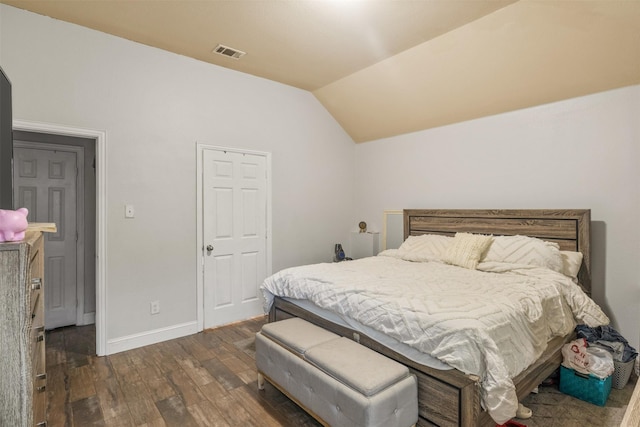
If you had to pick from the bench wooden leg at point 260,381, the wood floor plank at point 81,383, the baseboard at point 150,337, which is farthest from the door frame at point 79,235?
the bench wooden leg at point 260,381

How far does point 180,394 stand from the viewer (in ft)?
7.70

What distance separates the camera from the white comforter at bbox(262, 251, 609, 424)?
5.42 ft

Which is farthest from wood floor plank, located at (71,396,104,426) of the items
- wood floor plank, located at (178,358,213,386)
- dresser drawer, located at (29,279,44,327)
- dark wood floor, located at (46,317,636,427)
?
dresser drawer, located at (29,279,44,327)

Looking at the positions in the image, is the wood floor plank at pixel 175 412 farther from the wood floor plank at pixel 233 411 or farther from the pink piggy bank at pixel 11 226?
the pink piggy bank at pixel 11 226

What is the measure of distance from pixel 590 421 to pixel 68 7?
463 cm

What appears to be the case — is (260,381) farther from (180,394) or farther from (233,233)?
(233,233)

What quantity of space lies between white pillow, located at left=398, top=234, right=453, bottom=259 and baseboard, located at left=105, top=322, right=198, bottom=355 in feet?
7.96

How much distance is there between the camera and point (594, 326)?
2.51 m

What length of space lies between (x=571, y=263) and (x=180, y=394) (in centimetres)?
325

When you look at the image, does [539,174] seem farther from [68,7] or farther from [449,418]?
[68,7]

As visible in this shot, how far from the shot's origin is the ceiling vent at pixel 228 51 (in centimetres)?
320

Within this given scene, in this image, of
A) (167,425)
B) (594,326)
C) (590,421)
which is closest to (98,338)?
(167,425)

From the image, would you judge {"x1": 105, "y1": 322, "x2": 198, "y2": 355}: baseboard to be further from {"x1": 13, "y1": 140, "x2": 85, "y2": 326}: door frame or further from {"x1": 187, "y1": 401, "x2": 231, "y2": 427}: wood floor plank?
{"x1": 187, "y1": 401, "x2": 231, "y2": 427}: wood floor plank

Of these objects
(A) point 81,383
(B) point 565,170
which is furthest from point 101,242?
(B) point 565,170
